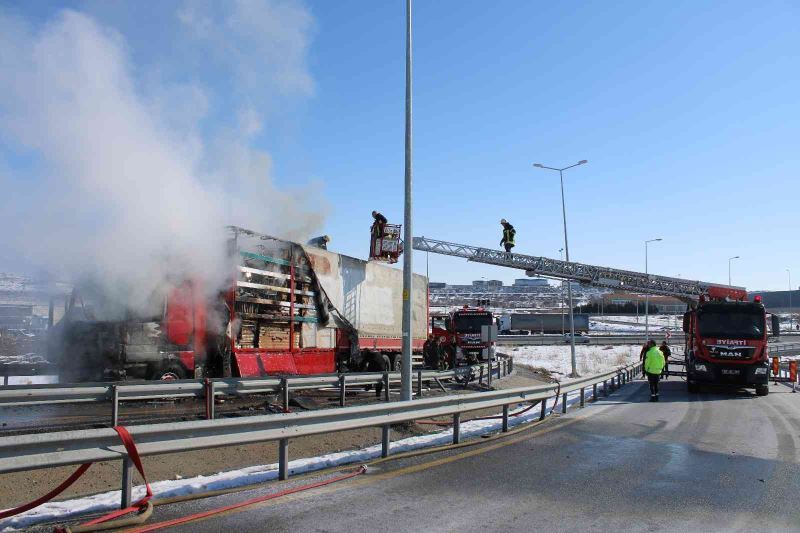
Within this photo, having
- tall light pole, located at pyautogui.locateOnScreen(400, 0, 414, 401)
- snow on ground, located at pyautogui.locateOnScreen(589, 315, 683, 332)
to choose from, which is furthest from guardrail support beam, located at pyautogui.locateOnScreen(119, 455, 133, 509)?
snow on ground, located at pyautogui.locateOnScreen(589, 315, 683, 332)

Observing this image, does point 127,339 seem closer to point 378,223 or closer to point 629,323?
point 378,223

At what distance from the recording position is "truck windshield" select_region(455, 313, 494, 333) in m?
29.8

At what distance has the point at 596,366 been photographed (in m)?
35.5

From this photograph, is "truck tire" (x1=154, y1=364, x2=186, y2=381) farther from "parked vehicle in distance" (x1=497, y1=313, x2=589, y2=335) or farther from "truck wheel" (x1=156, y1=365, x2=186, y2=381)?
"parked vehicle in distance" (x1=497, y1=313, x2=589, y2=335)

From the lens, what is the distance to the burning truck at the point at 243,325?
38.2ft

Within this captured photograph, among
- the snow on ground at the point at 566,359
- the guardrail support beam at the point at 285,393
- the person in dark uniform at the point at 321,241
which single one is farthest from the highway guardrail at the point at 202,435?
the snow on ground at the point at 566,359

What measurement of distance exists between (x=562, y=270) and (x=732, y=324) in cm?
2022

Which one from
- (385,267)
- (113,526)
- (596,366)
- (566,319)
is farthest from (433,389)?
(566,319)

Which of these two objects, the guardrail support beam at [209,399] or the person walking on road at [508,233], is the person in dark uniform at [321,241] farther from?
the person walking on road at [508,233]

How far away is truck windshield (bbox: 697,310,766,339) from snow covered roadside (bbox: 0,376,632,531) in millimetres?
11619

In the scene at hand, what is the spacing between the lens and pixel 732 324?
62.1 feet

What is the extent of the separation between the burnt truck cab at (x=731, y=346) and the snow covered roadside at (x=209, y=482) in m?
11.3

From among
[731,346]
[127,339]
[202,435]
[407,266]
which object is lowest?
[202,435]

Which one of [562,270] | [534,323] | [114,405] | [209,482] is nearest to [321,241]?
[114,405]
